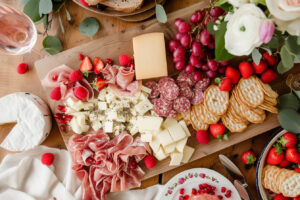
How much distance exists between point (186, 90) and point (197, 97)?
2.8 inches

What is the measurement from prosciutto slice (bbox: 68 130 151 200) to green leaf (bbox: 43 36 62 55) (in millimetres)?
502

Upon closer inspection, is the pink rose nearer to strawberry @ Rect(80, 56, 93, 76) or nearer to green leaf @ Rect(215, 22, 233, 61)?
green leaf @ Rect(215, 22, 233, 61)

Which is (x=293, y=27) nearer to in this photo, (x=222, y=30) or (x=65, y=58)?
(x=222, y=30)

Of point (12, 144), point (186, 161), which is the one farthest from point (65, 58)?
point (186, 161)

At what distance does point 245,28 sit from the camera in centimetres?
68

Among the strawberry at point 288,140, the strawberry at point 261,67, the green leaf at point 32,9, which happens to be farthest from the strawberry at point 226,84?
the green leaf at point 32,9

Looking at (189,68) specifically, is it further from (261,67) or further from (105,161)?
(105,161)

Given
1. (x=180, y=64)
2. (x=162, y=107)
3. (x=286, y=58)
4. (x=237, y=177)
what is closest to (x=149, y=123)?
(x=162, y=107)

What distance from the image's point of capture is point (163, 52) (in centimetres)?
138

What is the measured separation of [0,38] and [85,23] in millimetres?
440

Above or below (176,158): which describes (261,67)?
above

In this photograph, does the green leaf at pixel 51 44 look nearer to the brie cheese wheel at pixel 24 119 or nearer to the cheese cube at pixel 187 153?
the brie cheese wheel at pixel 24 119

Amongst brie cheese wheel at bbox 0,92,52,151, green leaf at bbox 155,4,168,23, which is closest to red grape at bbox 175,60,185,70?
green leaf at bbox 155,4,168,23

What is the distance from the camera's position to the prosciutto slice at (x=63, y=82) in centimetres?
148
